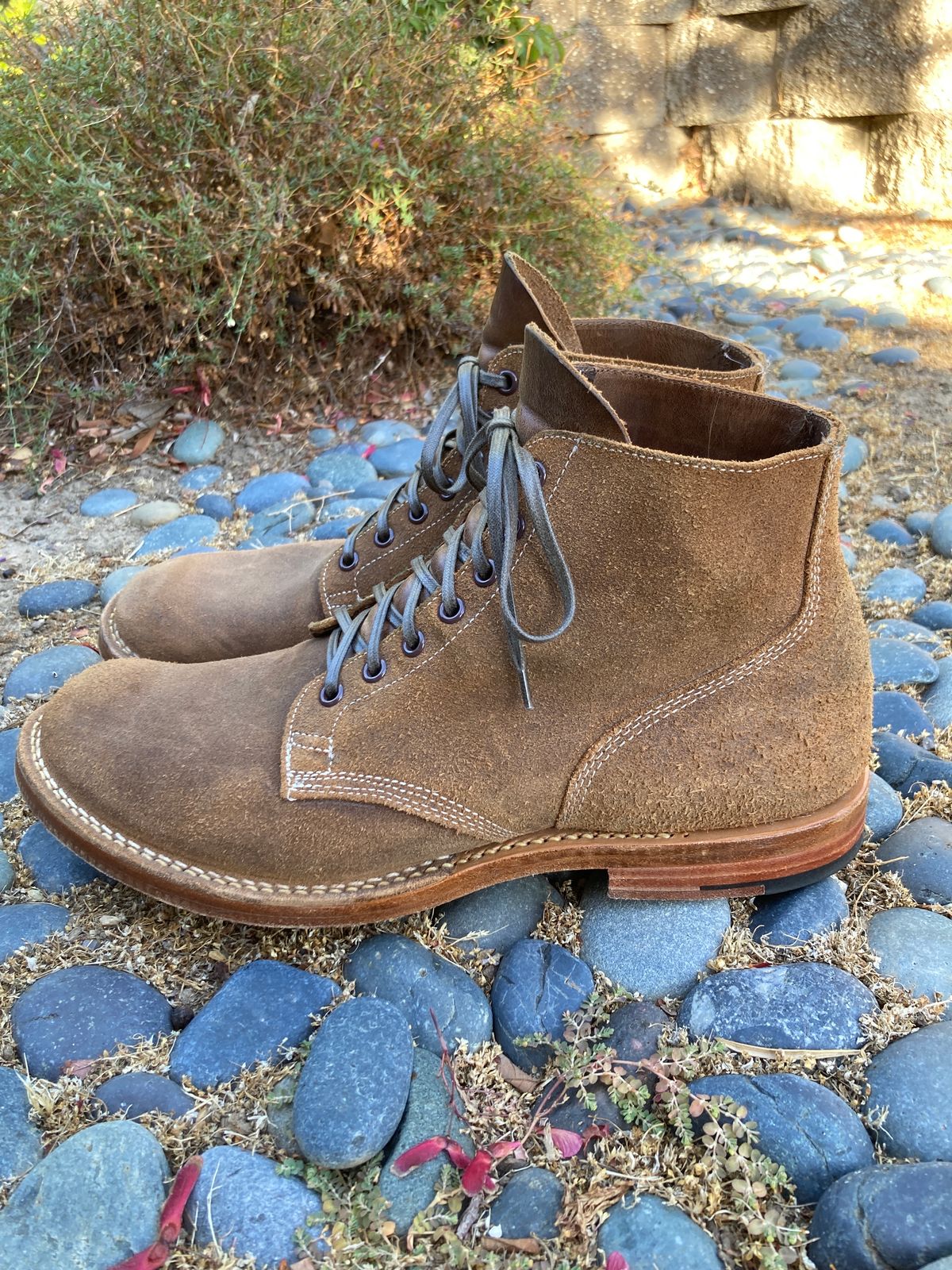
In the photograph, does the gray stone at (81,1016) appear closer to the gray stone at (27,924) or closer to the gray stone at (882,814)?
the gray stone at (27,924)

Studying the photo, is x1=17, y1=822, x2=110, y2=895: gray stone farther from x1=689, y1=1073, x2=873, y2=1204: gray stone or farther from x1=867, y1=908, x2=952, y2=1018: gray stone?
x1=867, y1=908, x2=952, y2=1018: gray stone

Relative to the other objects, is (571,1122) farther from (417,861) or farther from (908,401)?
(908,401)

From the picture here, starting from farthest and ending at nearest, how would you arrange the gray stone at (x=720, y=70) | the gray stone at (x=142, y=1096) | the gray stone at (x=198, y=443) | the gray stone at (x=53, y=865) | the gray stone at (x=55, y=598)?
1. the gray stone at (x=720, y=70)
2. the gray stone at (x=198, y=443)
3. the gray stone at (x=55, y=598)
4. the gray stone at (x=53, y=865)
5. the gray stone at (x=142, y=1096)

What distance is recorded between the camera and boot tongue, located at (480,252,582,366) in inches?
69.4

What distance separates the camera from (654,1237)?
3.75 ft

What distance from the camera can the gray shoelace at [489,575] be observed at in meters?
1.38

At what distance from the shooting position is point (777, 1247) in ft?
3.75

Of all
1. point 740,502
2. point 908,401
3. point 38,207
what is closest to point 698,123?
point 908,401

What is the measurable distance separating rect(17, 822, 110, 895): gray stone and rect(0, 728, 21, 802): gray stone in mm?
178

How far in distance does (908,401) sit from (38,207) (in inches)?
129

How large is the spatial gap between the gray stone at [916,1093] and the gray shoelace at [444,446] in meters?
1.13

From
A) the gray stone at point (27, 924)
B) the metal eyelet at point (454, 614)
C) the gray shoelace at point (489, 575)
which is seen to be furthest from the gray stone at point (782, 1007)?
the gray stone at point (27, 924)

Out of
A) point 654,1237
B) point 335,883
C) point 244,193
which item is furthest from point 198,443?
point 654,1237

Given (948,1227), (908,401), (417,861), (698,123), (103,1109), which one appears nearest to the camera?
(948,1227)
